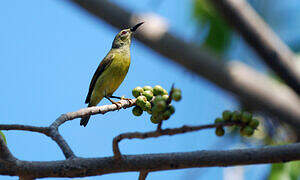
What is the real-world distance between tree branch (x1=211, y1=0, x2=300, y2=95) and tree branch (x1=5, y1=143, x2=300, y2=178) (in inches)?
179

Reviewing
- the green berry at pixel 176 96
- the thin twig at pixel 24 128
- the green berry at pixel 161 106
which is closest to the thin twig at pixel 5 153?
the thin twig at pixel 24 128

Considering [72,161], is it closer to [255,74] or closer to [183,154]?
[183,154]

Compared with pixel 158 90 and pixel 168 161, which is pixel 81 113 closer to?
pixel 158 90

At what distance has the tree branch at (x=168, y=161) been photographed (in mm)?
2271

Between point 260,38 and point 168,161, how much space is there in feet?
16.3

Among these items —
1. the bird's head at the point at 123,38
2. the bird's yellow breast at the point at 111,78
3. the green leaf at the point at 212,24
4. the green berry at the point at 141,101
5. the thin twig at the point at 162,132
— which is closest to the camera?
the thin twig at the point at 162,132

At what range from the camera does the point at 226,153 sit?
7.53 ft

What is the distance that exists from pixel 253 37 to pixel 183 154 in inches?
193

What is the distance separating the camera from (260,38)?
Result: 673 cm

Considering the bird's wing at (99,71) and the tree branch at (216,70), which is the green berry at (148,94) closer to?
the bird's wing at (99,71)

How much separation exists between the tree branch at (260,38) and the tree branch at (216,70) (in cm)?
42

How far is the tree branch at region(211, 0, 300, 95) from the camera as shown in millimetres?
6578

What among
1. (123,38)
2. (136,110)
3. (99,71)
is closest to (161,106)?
(136,110)

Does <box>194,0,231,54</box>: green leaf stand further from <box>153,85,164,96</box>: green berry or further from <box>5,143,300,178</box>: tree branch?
<box>5,143,300,178</box>: tree branch
